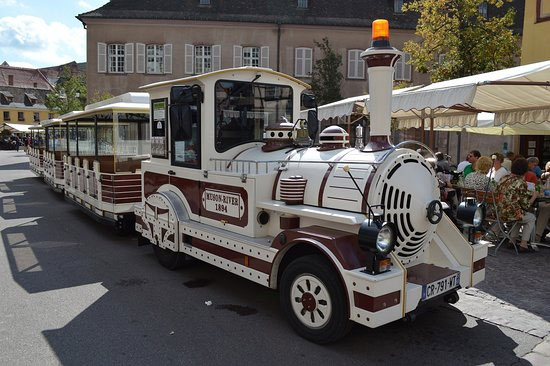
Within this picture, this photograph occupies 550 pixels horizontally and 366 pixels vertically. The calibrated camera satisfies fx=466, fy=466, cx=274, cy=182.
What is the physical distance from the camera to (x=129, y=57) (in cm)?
2675

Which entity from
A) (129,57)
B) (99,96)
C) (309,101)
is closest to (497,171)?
(309,101)

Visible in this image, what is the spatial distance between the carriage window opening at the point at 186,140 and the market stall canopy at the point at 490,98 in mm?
3994

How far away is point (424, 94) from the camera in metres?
7.80

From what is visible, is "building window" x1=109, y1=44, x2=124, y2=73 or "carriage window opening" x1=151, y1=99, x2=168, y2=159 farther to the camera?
"building window" x1=109, y1=44, x2=124, y2=73

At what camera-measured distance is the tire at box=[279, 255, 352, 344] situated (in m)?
3.75

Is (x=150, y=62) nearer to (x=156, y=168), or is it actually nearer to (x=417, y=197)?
(x=156, y=168)

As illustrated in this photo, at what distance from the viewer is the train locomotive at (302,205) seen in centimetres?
373

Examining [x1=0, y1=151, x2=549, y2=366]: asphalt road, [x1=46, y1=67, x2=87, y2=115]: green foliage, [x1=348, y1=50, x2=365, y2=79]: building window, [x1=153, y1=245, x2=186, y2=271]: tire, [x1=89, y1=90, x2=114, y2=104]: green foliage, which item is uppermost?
[x1=348, y1=50, x2=365, y2=79]: building window

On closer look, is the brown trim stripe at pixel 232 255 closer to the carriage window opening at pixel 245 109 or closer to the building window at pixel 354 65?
the carriage window opening at pixel 245 109

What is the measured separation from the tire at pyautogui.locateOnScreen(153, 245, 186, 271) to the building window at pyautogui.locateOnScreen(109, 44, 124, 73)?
23.0m

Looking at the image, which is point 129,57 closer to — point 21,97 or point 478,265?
point 478,265

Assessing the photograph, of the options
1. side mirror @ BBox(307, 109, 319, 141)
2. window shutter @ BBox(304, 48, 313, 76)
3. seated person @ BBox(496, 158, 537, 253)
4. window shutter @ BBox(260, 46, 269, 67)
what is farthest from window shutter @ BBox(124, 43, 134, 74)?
seated person @ BBox(496, 158, 537, 253)

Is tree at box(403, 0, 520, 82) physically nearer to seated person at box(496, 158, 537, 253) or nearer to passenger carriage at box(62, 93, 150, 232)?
seated person at box(496, 158, 537, 253)

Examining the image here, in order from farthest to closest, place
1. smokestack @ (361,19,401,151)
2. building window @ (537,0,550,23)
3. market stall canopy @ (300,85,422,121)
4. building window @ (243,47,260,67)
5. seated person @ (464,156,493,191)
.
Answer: building window @ (243,47,260,67) < building window @ (537,0,550,23) < market stall canopy @ (300,85,422,121) < seated person @ (464,156,493,191) < smokestack @ (361,19,401,151)
